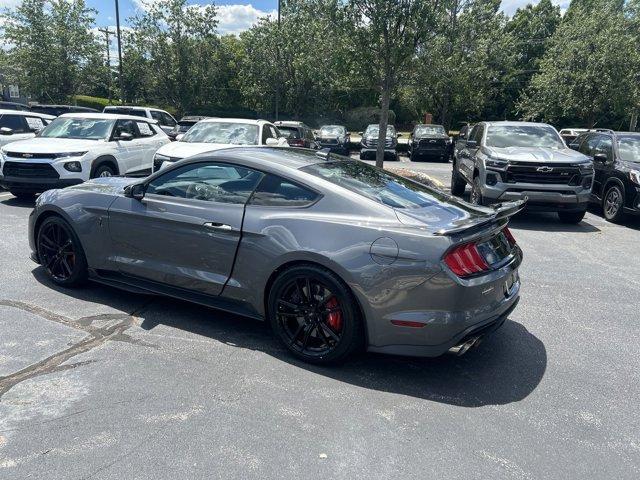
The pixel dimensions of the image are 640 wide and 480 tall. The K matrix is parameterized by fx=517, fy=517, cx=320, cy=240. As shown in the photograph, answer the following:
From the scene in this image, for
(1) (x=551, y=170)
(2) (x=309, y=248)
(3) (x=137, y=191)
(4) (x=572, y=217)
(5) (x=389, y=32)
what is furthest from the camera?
(5) (x=389, y=32)

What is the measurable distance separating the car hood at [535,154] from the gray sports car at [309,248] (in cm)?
543

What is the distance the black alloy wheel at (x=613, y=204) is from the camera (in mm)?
9797

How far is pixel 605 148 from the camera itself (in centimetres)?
1083

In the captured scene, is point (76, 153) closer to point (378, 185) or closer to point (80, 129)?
point (80, 129)

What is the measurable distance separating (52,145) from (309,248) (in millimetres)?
7931


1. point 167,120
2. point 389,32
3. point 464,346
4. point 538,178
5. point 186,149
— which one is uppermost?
point 389,32

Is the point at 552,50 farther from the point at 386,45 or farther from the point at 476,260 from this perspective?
the point at 476,260

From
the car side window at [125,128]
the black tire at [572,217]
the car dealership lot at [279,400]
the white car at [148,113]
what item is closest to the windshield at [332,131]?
the white car at [148,113]

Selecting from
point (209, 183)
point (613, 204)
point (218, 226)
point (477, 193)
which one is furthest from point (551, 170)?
point (218, 226)

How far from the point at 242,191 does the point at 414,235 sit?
1.51 metres

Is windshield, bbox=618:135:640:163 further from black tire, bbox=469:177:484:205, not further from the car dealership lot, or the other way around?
the car dealership lot

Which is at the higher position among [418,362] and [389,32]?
[389,32]

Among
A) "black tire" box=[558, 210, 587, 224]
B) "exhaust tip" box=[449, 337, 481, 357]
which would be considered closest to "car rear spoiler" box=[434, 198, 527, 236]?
"exhaust tip" box=[449, 337, 481, 357]

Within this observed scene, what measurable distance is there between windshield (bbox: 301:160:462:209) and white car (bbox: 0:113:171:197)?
6634 mm
